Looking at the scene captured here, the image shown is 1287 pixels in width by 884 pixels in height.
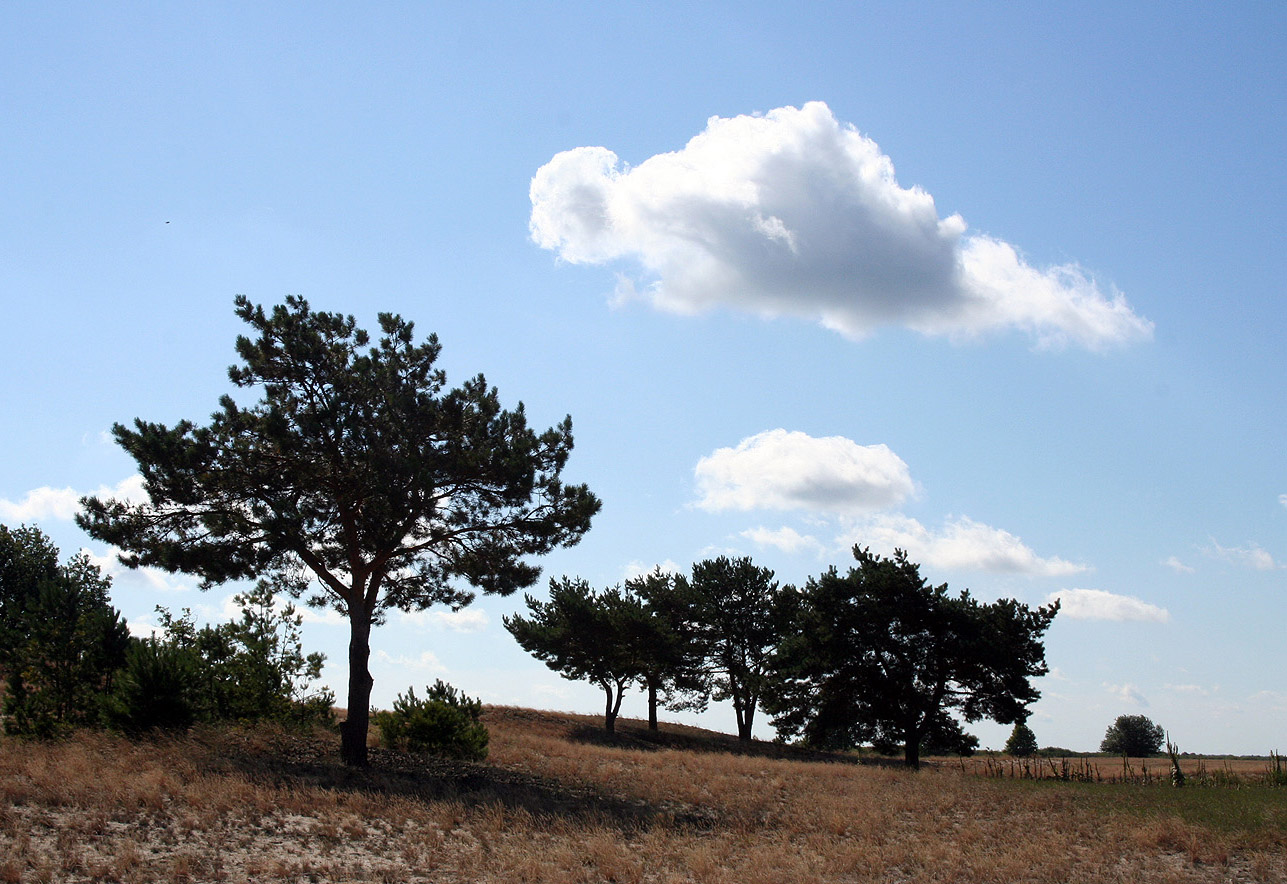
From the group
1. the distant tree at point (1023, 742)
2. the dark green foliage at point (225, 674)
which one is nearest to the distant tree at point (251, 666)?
the dark green foliage at point (225, 674)

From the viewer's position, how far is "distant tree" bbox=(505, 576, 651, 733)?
4697cm

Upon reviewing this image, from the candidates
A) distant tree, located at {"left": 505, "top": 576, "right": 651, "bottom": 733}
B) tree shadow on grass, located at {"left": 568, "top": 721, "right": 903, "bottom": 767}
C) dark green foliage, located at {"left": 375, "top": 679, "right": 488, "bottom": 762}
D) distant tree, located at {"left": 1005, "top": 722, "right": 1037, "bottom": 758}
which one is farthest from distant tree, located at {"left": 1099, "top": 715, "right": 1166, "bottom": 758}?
dark green foliage, located at {"left": 375, "top": 679, "right": 488, "bottom": 762}

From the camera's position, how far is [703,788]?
22.8 meters

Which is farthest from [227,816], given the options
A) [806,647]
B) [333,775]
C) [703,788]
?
[806,647]

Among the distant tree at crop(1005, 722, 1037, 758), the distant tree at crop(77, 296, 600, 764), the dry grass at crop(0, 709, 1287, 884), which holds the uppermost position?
the distant tree at crop(77, 296, 600, 764)

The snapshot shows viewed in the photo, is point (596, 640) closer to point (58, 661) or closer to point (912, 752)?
point (912, 752)

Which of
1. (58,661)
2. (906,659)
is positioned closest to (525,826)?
(58,661)

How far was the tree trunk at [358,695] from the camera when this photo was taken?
20.8 meters

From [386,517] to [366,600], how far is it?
2809 millimetres

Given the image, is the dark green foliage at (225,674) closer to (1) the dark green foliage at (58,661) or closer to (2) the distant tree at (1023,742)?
(1) the dark green foliage at (58,661)

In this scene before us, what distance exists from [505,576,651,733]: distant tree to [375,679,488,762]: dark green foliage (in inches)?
870

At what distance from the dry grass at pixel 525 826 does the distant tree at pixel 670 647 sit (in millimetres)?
23836

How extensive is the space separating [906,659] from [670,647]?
1356 cm

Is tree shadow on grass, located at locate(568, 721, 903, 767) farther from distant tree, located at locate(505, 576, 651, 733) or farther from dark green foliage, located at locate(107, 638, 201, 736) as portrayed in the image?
dark green foliage, located at locate(107, 638, 201, 736)
